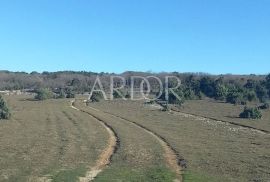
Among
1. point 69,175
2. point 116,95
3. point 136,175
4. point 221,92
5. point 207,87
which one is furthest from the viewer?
point 207,87

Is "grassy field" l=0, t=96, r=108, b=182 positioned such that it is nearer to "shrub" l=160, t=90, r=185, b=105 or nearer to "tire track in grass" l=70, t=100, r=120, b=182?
"tire track in grass" l=70, t=100, r=120, b=182

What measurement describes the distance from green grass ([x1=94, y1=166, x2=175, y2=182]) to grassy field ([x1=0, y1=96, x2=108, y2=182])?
1.19 m

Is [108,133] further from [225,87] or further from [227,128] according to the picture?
[225,87]

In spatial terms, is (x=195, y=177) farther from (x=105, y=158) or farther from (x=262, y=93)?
(x=262, y=93)

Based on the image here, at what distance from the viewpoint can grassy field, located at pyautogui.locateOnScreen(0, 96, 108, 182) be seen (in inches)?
1014

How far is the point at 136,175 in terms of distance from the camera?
25719 mm

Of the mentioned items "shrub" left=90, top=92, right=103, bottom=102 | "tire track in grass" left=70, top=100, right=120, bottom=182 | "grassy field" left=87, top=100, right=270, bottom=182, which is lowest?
"grassy field" left=87, top=100, right=270, bottom=182

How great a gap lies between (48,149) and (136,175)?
10654 mm

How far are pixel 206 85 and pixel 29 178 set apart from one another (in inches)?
4364

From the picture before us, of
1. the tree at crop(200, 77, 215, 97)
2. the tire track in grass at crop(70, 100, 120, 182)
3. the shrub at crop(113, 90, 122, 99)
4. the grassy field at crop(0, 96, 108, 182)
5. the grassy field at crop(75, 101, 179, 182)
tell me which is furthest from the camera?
the shrub at crop(113, 90, 122, 99)

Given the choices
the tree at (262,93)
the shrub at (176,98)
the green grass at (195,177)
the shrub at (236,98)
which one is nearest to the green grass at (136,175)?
the green grass at (195,177)

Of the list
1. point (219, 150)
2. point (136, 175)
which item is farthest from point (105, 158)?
point (219, 150)

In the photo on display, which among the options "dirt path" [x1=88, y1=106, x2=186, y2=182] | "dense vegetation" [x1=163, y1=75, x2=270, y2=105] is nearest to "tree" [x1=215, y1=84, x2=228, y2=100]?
"dense vegetation" [x1=163, y1=75, x2=270, y2=105]

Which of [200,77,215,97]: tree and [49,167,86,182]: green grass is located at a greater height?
[200,77,215,97]: tree
